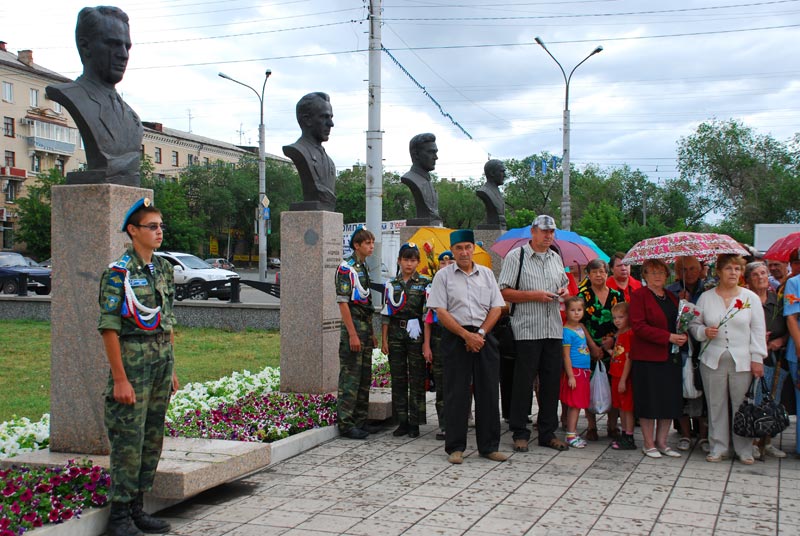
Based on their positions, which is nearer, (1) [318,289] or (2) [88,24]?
(2) [88,24]

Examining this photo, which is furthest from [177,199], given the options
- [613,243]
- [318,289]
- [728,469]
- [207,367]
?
[728,469]

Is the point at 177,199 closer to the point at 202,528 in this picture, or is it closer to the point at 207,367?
the point at 207,367

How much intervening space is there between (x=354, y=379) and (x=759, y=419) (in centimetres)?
350

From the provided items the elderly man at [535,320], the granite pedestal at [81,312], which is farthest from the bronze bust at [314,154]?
the granite pedestal at [81,312]

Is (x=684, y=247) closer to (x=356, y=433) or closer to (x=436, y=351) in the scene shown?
(x=436, y=351)

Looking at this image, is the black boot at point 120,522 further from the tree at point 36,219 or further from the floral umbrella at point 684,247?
the tree at point 36,219

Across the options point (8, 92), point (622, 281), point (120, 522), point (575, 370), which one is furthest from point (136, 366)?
point (8, 92)

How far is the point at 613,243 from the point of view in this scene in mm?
29859

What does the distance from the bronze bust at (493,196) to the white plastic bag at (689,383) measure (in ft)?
25.6

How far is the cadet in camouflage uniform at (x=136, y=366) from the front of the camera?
15.0 feet

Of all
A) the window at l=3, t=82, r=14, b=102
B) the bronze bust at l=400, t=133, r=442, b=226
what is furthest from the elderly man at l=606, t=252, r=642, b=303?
the window at l=3, t=82, r=14, b=102

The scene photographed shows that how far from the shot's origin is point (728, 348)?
657cm

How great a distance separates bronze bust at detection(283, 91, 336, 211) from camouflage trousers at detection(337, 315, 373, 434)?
193cm

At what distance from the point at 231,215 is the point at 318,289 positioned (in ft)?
182
